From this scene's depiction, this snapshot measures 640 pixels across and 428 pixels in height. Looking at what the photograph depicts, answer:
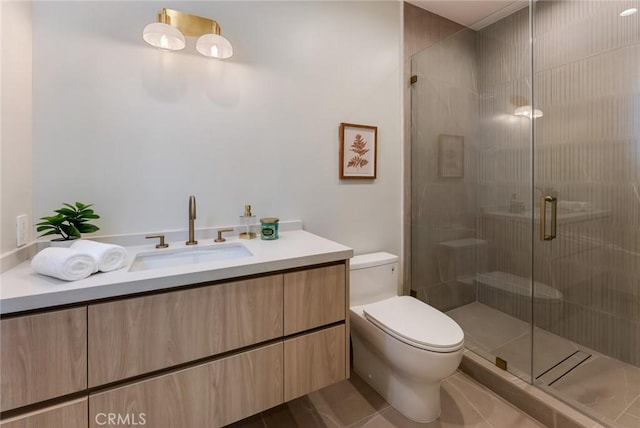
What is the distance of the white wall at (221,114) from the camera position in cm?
124

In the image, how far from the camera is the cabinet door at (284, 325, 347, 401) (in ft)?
3.65

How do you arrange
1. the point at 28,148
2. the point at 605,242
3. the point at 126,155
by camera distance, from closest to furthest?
the point at 28,148, the point at 126,155, the point at 605,242

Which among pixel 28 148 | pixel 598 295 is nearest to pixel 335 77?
pixel 28 148

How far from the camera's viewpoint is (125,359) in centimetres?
86

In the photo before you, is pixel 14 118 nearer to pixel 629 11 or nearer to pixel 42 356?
pixel 42 356

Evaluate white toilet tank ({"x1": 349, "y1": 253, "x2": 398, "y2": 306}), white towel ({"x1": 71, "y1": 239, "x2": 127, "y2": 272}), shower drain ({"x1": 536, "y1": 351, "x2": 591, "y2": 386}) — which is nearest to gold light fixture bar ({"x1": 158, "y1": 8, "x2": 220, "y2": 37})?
white towel ({"x1": 71, "y1": 239, "x2": 127, "y2": 272})

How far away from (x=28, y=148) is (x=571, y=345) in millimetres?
3134

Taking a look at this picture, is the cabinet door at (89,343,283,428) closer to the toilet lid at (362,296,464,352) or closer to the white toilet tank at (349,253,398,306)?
the toilet lid at (362,296,464,352)

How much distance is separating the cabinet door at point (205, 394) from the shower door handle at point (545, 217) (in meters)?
1.68

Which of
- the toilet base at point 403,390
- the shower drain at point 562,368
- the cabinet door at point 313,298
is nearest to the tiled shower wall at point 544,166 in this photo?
the shower drain at point 562,368

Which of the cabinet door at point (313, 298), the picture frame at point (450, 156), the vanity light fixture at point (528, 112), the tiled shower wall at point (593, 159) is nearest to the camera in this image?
the cabinet door at point (313, 298)

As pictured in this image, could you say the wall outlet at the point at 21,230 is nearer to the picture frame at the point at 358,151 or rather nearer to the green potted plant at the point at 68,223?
the green potted plant at the point at 68,223

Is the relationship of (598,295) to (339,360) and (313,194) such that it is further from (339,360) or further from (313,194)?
(313,194)

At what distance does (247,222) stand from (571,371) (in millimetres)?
2065
